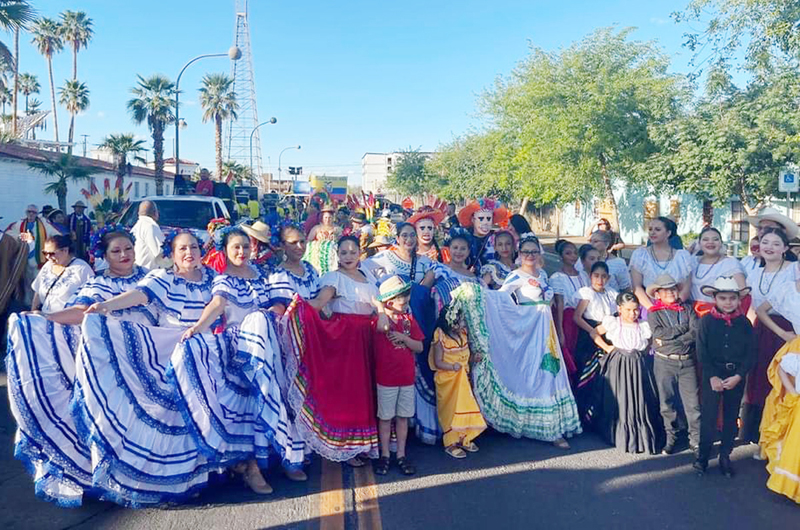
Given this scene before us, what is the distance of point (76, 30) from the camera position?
5272 cm

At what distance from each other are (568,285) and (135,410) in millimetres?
3979

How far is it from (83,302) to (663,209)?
97.3 feet

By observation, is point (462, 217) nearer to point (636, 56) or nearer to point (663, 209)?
point (636, 56)

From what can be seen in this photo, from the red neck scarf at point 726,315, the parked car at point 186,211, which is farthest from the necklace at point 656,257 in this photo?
the parked car at point 186,211

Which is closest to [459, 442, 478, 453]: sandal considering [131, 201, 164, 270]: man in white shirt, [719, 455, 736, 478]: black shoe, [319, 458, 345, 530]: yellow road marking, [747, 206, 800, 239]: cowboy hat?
[319, 458, 345, 530]: yellow road marking

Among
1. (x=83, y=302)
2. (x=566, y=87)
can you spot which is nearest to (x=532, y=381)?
(x=83, y=302)

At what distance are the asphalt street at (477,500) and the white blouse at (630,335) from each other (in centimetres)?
90

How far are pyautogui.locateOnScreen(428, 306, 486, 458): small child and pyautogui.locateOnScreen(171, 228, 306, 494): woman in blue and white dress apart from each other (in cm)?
123

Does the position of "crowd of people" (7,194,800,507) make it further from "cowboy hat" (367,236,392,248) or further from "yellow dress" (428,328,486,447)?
"cowboy hat" (367,236,392,248)

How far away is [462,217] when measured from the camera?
8.43m

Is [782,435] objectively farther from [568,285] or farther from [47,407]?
[47,407]

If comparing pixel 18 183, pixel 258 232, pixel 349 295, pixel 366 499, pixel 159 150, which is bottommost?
pixel 366 499

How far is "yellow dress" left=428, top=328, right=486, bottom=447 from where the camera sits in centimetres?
545

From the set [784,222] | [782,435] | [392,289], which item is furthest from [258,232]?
[784,222]
